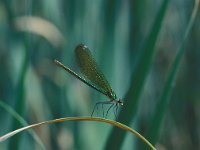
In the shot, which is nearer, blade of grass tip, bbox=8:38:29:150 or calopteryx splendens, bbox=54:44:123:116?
calopteryx splendens, bbox=54:44:123:116

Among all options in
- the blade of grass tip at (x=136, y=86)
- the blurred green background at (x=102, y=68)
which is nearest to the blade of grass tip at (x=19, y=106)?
the blurred green background at (x=102, y=68)

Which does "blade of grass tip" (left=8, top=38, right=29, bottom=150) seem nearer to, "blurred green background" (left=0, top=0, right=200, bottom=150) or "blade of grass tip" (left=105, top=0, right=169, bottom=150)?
"blurred green background" (left=0, top=0, right=200, bottom=150)

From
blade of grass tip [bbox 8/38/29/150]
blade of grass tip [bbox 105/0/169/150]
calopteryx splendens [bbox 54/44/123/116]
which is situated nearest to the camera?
calopteryx splendens [bbox 54/44/123/116]

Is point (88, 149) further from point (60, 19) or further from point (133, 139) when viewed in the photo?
point (60, 19)

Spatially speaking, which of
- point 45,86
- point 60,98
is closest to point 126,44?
point 60,98

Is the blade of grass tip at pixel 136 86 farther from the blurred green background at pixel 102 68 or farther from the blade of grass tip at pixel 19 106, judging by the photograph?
the blade of grass tip at pixel 19 106

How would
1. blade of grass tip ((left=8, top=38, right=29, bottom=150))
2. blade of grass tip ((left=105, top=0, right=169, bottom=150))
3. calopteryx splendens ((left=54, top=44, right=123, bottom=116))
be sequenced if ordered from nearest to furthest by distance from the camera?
calopteryx splendens ((left=54, top=44, right=123, bottom=116)) → blade of grass tip ((left=105, top=0, right=169, bottom=150)) → blade of grass tip ((left=8, top=38, right=29, bottom=150))

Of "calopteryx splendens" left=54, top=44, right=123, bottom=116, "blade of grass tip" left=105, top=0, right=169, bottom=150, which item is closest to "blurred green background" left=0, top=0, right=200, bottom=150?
"blade of grass tip" left=105, top=0, right=169, bottom=150
